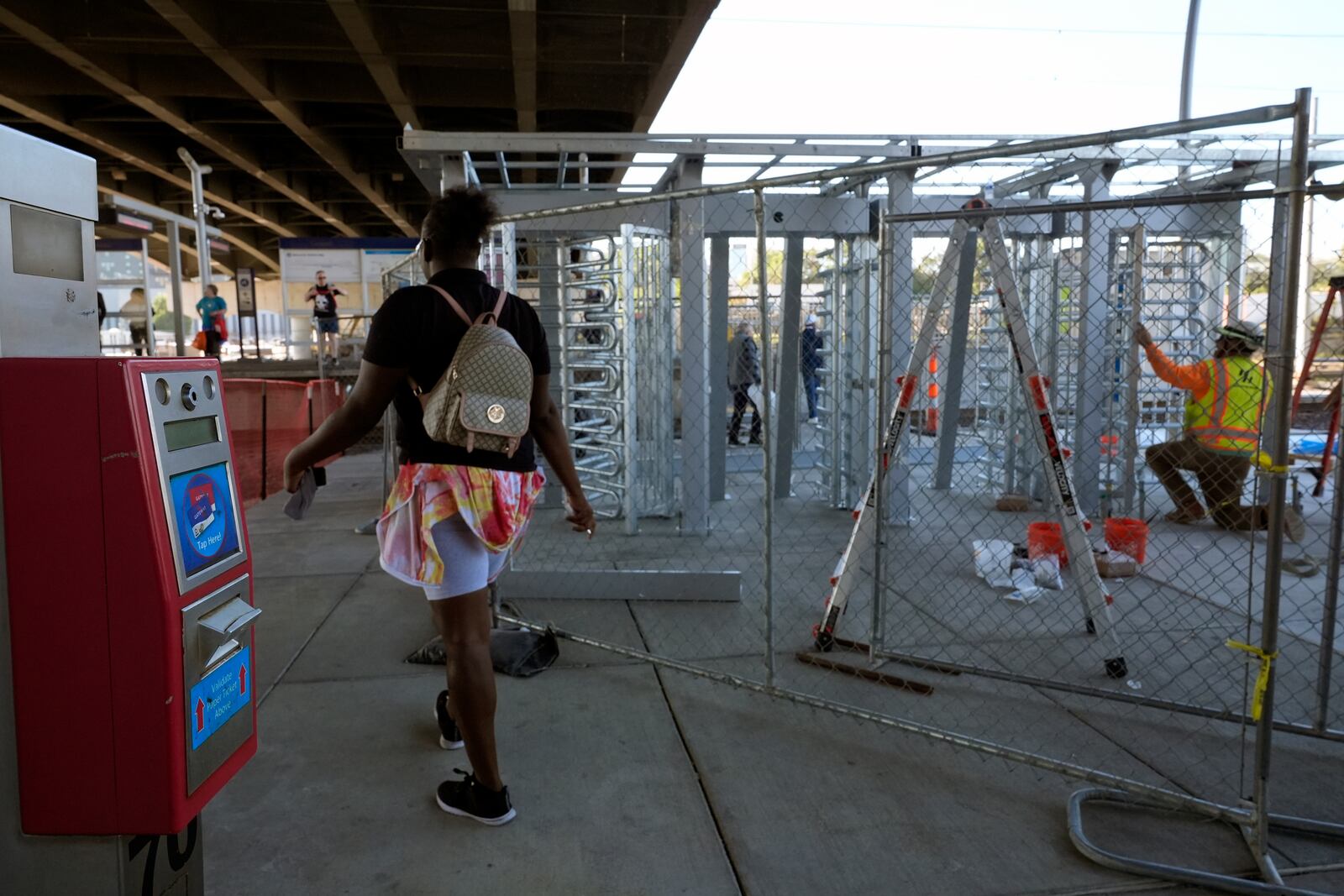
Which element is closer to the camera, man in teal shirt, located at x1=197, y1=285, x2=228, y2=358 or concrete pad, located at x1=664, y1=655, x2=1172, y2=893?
concrete pad, located at x1=664, y1=655, x2=1172, y2=893

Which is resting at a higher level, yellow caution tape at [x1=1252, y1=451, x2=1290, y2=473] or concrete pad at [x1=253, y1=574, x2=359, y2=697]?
yellow caution tape at [x1=1252, y1=451, x2=1290, y2=473]

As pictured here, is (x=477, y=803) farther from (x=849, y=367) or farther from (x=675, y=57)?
(x=675, y=57)

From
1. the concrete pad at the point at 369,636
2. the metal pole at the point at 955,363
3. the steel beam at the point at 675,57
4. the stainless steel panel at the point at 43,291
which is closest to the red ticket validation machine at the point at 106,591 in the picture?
the stainless steel panel at the point at 43,291

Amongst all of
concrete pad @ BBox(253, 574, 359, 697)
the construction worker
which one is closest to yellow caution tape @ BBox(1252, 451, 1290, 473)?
the construction worker

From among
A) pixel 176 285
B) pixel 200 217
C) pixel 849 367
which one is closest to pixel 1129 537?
pixel 849 367

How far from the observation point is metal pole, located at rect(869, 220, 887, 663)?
3.77 m

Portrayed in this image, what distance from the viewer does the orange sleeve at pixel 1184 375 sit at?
21.1ft

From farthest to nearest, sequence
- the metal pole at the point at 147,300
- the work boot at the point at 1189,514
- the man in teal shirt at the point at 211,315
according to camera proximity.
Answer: the man in teal shirt at the point at 211,315, the metal pole at the point at 147,300, the work boot at the point at 1189,514

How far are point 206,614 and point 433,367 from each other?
103cm

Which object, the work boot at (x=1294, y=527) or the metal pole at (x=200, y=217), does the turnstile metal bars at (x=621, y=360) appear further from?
the metal pole at (x=200, y=217)

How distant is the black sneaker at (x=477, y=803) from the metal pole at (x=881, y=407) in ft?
6.02

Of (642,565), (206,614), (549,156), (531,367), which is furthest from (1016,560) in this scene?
(549,156)

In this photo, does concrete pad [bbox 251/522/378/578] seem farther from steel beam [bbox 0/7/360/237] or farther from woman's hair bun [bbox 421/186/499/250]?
steel beam [bbox 0/7/360/237]

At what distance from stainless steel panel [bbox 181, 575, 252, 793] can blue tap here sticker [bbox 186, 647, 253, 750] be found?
1 cm
